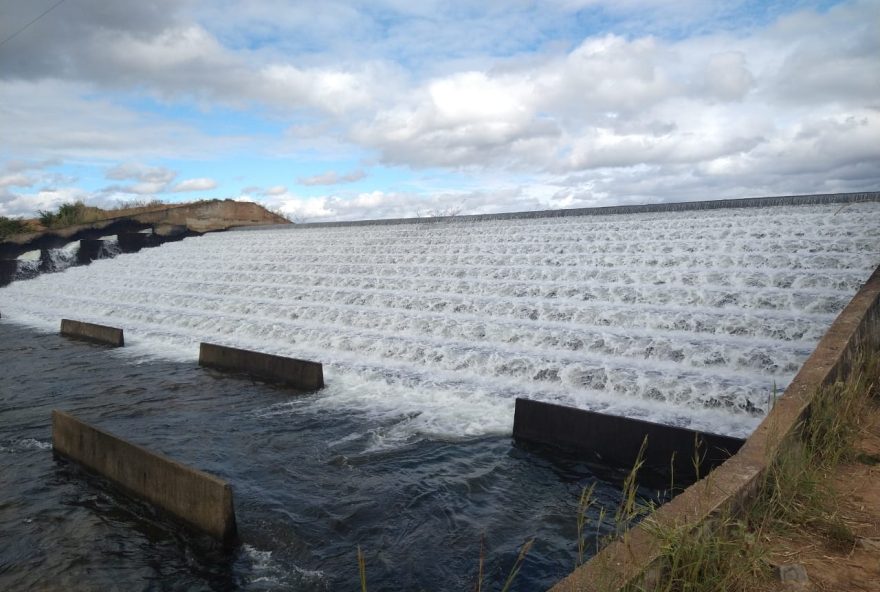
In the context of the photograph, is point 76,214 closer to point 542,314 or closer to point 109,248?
point 109,248

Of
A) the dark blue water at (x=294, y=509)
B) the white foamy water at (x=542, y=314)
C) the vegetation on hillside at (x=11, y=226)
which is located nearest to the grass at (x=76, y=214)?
the vegetation on hillside at (x=11, y=226)

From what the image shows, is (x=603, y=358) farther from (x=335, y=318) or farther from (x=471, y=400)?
(x=335, y=318)

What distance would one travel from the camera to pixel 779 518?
108 inches

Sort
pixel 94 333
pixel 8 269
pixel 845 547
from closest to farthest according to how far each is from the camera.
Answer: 1. pixel 845 547
2. pixel 94 333
3. pixel 8 269

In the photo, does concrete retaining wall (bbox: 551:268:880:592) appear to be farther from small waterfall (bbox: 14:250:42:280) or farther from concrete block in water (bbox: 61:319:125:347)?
small waterfall (bbox: 14:250:42:280)

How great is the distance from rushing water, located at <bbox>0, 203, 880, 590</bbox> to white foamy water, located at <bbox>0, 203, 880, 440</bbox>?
0.04 m

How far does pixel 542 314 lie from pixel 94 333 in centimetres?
833

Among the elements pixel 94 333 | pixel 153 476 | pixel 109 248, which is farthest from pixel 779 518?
pixel 109 248

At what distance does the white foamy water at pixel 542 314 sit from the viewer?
6.00 m

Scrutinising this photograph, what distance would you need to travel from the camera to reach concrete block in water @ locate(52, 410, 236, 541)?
3.71 meters

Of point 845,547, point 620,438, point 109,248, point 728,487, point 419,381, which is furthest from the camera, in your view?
point 109,248

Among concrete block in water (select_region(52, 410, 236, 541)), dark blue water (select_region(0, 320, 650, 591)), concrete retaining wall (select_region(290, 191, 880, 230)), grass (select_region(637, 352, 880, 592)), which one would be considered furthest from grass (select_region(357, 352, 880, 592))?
concrete retaining wall (select_region(290, 191, 880, 230))

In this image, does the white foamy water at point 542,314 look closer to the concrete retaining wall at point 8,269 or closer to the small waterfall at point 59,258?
the concrete retaining wall at point 8,269

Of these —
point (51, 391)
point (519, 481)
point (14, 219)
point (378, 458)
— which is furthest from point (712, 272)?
point (14, 219)
